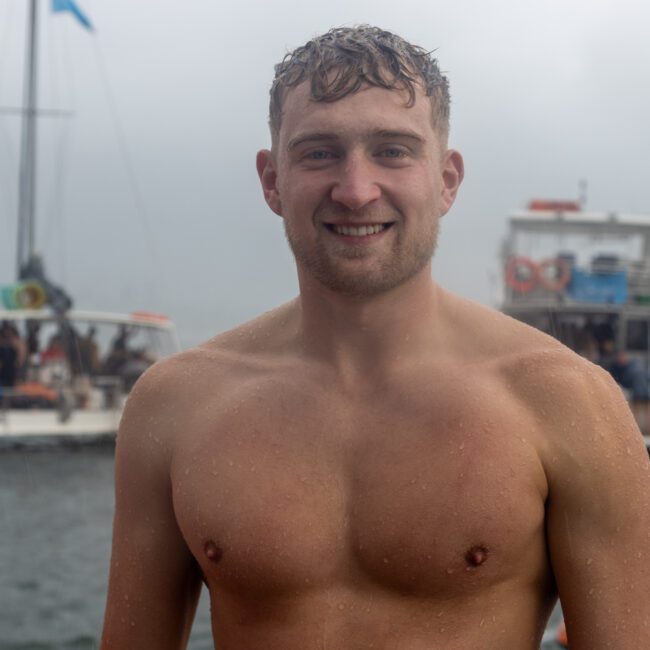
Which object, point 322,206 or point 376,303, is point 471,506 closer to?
point 376,303

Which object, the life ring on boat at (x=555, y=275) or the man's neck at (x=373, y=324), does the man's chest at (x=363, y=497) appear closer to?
the man's neck at (x=373, y=324)

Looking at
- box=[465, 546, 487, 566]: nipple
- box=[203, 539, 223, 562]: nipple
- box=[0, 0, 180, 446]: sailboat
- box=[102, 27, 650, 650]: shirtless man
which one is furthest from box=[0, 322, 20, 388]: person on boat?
box=[465, 546, 487, 566]: nipple

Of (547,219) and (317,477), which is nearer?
(317,477)

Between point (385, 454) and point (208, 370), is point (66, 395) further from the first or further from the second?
point (385, 454)

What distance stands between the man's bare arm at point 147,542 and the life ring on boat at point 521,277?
14.3 meters

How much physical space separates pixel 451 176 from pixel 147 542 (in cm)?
81

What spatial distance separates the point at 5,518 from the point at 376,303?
13.8m

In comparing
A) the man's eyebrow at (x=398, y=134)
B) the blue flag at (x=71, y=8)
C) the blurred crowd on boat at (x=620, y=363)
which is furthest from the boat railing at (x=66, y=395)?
the man's eyebrow at (x=398, y=134)

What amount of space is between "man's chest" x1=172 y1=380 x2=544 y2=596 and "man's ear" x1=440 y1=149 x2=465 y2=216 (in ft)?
1.10

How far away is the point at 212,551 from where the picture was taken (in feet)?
5.98

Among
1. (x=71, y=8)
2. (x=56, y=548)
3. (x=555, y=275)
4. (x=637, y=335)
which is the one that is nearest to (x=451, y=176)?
(x=56, y=548)

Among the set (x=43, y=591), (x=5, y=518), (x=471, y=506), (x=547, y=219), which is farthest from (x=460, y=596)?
(x=547, y=219)

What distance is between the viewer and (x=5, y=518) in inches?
582

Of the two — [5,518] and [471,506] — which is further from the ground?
[471,506]
